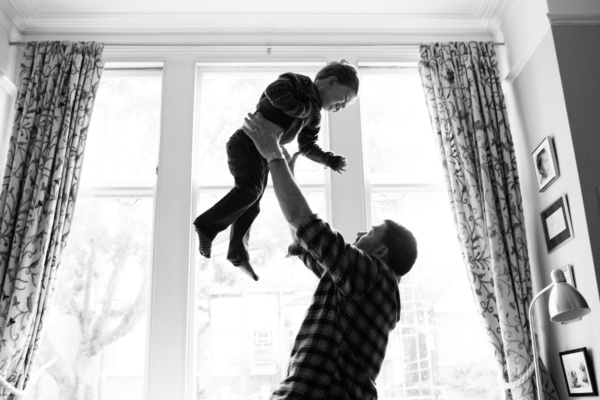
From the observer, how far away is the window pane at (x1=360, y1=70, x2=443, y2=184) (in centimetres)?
406

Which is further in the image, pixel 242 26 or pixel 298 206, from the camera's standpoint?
pixel 242 26

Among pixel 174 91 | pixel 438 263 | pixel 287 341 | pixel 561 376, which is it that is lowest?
pixel 561 376

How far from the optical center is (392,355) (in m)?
3.67

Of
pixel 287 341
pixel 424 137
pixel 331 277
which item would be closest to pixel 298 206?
pixel 331 277

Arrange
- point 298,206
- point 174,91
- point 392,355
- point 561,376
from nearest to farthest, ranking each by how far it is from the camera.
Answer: point 298,206, point 561,376, point 392,355, point 174,91

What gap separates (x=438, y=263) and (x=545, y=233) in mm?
665

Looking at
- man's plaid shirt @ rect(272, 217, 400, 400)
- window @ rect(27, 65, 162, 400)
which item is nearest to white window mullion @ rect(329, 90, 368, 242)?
window @ rect(27, 65, 162, 400)

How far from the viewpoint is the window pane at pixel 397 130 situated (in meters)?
4.06

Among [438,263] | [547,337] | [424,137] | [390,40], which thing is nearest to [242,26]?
[390,40]

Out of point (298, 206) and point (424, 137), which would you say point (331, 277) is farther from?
point (424, 137)

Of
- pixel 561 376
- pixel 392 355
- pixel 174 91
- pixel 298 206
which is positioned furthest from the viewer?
pixel 174 91

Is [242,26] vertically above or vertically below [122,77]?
above

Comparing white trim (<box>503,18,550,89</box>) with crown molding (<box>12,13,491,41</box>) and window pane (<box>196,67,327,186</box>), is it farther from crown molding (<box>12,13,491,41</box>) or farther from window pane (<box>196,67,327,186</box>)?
window pane (<box>196,67,327,186</box>)

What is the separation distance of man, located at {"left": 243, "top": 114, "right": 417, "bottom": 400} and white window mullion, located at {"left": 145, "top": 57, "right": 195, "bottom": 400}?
6.20 ft
